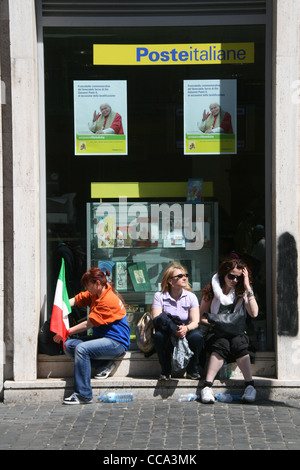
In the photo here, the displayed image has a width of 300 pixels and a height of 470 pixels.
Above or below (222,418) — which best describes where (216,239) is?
above

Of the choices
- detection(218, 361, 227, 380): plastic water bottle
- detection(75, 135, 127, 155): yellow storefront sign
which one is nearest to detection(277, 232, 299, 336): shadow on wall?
detection(218, 361, 227, 380): plastic water bottle

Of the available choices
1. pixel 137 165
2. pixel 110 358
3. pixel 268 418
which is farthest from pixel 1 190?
pixel 268 418

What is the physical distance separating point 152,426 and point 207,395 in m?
0.89

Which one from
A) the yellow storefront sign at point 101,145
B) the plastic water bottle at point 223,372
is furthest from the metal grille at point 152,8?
the plastic water bottle at point 223,372

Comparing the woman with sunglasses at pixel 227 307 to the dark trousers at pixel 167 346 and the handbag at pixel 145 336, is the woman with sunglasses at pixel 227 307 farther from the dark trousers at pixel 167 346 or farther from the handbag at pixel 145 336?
the handbag at pixel 145 336

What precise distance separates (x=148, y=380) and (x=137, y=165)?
86.1 inches

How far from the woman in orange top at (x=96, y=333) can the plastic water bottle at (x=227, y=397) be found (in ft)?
3.40

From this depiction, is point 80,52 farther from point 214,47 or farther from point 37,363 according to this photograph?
point 37,363

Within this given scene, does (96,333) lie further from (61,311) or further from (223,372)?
(223,372)

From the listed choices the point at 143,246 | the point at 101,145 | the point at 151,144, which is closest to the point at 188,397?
the point at 143,246

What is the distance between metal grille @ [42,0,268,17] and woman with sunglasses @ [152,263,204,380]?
2.58 meters

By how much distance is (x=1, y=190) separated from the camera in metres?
7.92

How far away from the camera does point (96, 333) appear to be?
7895mm

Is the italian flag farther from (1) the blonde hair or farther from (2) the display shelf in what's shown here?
(1) the blonde hair
